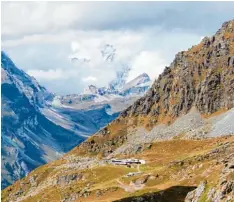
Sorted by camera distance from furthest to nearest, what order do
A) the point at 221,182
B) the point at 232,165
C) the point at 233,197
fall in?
the point at 232,165 < the point at 221,182 < the point at 233,197

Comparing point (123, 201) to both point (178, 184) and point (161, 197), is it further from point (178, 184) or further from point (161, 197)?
point (178, 184)

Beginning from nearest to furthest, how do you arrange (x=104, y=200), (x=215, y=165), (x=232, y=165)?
1. (x=232, y=165)
2. (x=215, y=165)
3. (x=104, y=200)

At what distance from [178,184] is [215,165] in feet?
49.1

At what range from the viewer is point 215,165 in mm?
181625

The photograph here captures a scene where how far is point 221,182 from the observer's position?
125 meters

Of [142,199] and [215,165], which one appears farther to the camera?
[215,165]

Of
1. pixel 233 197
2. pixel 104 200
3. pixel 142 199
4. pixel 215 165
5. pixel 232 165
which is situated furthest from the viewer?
pixel 104 200

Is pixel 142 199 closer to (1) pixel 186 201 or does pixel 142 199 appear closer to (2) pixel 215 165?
(1) pixel 186 201

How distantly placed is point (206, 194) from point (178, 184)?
54.7 meters

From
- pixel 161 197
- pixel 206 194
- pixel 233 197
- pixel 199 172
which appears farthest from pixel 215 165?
pixel 233 197

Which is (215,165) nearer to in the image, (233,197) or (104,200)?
(104,200)

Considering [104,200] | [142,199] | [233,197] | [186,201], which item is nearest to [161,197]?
[142,199]

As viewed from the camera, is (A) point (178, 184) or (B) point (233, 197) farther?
(A) point (178, 184)

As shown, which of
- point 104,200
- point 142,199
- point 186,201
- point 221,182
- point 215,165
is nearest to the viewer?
point 221,182
